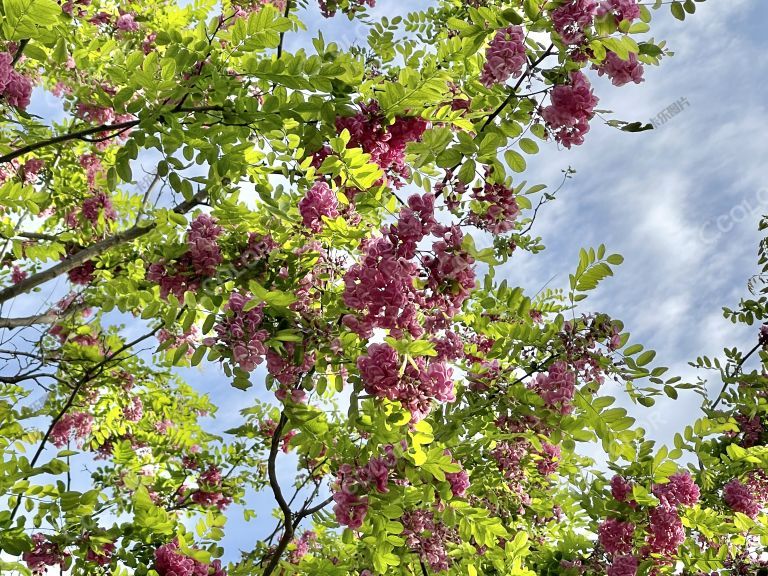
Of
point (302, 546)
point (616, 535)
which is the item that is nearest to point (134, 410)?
point (302, 546)

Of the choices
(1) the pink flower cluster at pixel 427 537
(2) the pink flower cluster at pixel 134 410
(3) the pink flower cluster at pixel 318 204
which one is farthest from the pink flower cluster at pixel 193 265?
(2) the pink flower cluster at pixel 134 410

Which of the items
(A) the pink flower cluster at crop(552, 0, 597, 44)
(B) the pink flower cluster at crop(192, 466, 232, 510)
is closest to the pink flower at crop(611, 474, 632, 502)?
(A) the pink flower cluster at crop(552, 0, 597, 44)

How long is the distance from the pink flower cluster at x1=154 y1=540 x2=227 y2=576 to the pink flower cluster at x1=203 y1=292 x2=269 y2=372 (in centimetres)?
140

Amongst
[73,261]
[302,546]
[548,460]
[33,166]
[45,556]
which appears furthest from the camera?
[33,166]

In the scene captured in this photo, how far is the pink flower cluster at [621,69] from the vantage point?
248cm

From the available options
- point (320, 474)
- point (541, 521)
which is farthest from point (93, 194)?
point (541, 521)

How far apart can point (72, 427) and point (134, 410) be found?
33.4 inches

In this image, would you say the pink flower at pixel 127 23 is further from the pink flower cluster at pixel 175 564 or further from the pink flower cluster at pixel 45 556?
the pink flower cluster at pixel 175 564

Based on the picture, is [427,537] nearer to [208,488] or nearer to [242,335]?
[242,335]

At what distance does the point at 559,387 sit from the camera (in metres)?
2.63

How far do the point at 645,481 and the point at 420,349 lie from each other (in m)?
2.08

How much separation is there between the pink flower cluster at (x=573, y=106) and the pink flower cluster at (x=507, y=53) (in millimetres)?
211

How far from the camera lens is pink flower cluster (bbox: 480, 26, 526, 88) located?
2357 millimetres

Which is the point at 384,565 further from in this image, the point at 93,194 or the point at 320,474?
the point at 93,194
